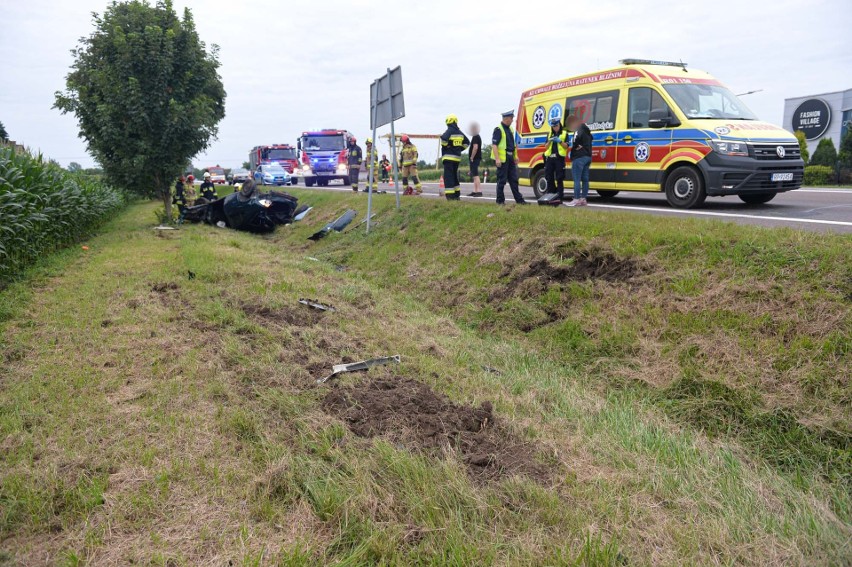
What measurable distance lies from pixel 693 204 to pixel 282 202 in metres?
12.4

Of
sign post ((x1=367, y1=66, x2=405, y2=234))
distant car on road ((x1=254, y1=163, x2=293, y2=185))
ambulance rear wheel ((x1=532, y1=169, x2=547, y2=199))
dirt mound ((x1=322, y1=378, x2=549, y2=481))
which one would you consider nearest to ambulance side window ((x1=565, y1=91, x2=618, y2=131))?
ambulance rear wheel ((x1=532, y1=169, x2=547, y2=199))

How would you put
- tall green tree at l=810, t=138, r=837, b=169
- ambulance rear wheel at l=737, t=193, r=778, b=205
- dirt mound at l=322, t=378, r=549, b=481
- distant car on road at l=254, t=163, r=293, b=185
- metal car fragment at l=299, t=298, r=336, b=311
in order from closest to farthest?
dirt mound at l=322, t=378, r=549, b=481, metal car fragment at l=299, t=298, r=336, b=311, ambulance rear wheel at l=737, t=193, r=778, b=205, tall green tree at l=810, t=138, r=837, b=169, distant car on road at l=254, t=163, r=293, b=185

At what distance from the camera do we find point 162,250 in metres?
12.1

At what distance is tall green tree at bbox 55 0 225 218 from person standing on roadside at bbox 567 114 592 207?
11224 millimetres

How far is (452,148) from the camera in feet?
38.6

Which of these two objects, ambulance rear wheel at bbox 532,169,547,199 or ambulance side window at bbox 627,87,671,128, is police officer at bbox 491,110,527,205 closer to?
ambulance rear wheel at bbox 532,169,547,199

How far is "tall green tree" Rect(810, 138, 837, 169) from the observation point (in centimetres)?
2194

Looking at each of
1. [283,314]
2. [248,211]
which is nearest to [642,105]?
[283,314]

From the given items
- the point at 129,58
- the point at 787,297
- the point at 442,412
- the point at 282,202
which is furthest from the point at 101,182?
the point at 787,297

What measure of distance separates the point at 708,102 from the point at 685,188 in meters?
1.76

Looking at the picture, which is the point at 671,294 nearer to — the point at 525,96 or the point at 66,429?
the point at 66,429

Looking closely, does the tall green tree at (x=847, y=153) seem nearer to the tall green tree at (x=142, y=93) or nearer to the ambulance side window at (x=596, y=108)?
the ambulance side window at (x=596, y=108)

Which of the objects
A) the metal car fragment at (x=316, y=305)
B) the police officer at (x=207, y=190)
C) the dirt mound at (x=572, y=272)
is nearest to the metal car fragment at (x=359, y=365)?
the metal car fragment at (x=316, y=305)

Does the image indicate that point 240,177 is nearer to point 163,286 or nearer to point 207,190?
point 207,190
